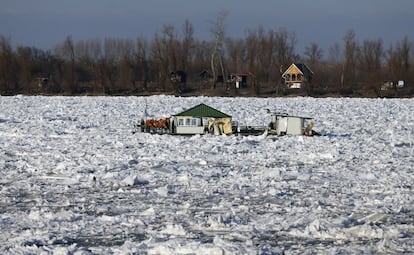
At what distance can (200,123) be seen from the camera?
18281 mm

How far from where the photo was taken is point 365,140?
17.0 meters

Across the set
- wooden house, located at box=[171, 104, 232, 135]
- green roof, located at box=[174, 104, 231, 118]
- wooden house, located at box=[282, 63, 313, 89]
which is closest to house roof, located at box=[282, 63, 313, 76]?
wooden house, located at box=[282, 63, 313, 89]

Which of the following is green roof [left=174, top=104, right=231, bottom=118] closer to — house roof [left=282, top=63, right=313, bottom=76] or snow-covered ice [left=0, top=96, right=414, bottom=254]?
snow-covered ice [left=0, top=96, right=414, bottom=254]

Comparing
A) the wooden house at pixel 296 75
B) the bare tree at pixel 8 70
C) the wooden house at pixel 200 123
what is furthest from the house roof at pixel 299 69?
the wooden house at pixel 200 123

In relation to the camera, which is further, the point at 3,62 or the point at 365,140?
the point at 3,62


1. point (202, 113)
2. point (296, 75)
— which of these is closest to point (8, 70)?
point (296, 75)

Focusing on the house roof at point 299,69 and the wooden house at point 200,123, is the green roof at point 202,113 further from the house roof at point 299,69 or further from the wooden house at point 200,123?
the house roof at point 299,69

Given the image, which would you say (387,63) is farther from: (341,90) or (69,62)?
(69,62)

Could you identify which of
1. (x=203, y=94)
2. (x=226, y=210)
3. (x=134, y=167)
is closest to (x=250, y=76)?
(x=203, y=94)

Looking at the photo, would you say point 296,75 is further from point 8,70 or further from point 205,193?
point 205,193

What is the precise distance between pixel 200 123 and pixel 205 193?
26.5 feet

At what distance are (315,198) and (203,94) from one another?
1539 inches

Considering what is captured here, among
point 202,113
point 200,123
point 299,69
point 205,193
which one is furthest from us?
point 299,69

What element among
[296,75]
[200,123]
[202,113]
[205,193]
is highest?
[296,75]
